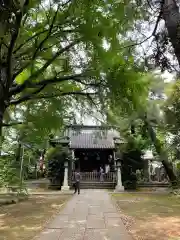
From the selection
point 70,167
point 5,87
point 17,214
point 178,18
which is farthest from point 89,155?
point 178,18

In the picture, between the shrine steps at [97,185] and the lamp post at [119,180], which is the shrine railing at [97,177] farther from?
the lamp post at [119,180]

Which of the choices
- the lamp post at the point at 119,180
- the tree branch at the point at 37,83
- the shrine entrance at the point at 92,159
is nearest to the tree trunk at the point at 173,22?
the tree branch at the point at 37,83

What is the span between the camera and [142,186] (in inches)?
1034

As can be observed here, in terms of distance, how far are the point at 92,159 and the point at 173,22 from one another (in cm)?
2707

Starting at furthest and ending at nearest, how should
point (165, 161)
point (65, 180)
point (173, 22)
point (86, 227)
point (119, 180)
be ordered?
point (65, 180), point (119, 180), point (165, 161), point (86, 227), point (173, 22)

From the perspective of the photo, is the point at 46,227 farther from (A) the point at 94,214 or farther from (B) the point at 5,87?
(B) the point at 5,87

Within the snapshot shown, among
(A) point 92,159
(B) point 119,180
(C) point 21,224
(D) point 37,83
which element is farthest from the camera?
(A) point 92,159

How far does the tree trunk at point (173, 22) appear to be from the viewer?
4.59 meters

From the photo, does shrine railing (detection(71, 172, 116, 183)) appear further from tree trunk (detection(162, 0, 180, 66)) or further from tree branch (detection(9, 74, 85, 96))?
tree trunk (detection(162, 0, 180, 66))

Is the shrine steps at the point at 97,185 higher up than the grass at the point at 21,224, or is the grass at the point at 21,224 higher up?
the shrine steps at the point at 97,185

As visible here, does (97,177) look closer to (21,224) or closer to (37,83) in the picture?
(21,224)

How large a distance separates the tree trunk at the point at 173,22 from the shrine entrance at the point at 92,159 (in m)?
26.0

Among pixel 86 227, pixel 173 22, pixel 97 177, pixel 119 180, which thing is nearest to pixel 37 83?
pixel 86 227

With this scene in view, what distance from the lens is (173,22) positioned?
15.6 feet
